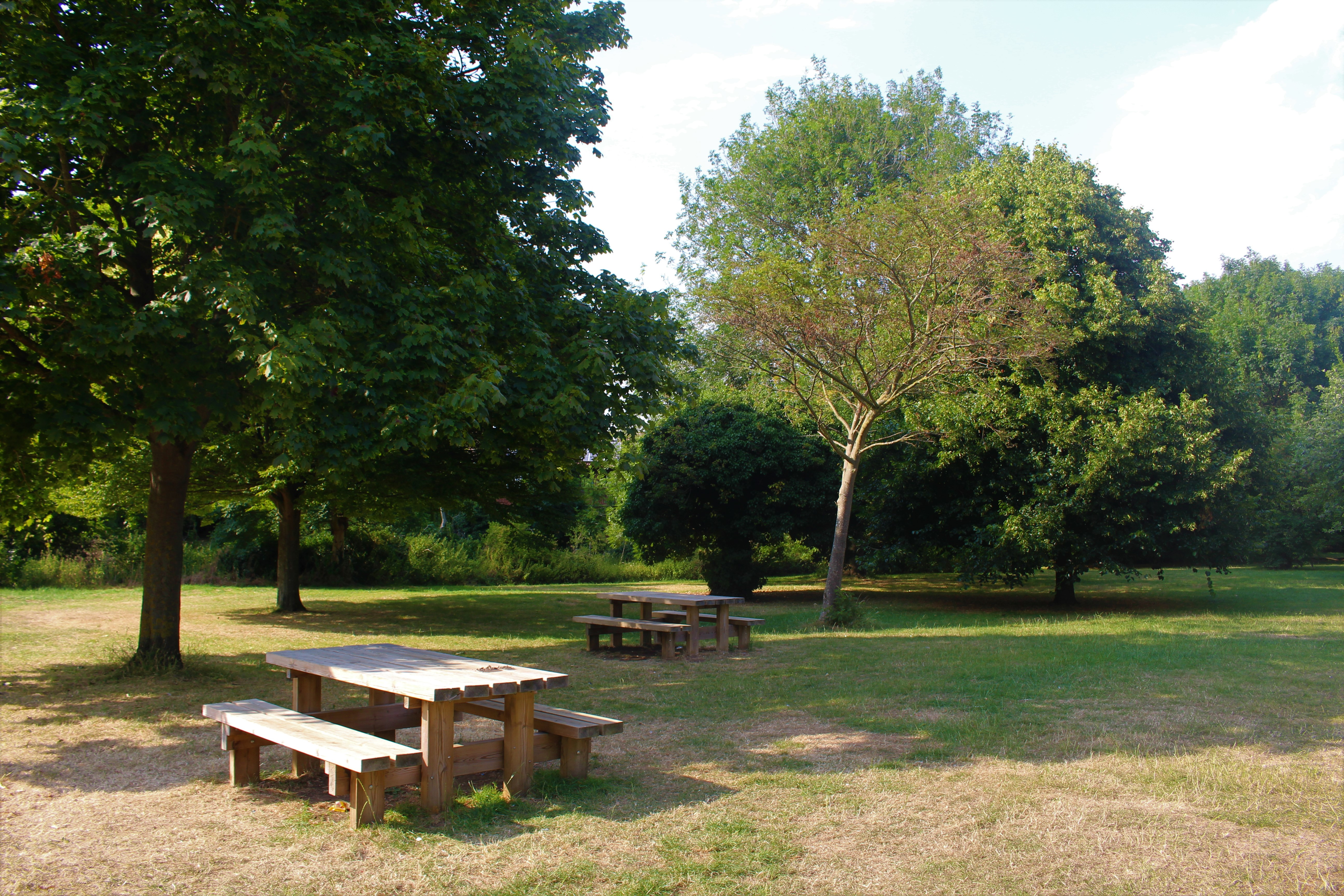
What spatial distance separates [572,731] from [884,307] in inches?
443

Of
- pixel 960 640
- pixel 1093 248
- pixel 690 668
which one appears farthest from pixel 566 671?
pixel 1093 248

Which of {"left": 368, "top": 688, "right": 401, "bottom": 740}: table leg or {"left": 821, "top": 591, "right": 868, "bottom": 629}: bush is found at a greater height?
{"left": 368, "top": 688, "right": 401, "bottom": 740}: table leg

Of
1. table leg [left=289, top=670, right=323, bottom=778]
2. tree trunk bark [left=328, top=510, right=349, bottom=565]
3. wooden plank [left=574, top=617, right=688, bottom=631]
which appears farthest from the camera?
tree trunk bark [left=328, top=510, right=349, bottom=565]

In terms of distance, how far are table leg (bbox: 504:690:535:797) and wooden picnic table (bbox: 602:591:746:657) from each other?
245 inches

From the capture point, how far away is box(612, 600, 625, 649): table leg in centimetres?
1188

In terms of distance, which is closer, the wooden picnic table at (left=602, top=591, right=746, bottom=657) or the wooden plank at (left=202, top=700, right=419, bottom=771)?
the wooden plank at (left=202, top=700, right=419, bottom=771)

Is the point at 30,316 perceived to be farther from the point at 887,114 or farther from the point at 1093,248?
the point at 887,114

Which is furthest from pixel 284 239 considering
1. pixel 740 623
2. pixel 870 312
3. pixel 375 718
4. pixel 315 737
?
pixel 870 312

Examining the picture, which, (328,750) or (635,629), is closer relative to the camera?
(328,750)

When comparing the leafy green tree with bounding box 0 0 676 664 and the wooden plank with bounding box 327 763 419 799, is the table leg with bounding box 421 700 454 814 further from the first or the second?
the leafy green tree with bounding box 0 0 676 664

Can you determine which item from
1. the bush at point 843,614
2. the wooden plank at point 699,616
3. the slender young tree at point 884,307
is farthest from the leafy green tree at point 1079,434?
the wooden plank at point 699,616

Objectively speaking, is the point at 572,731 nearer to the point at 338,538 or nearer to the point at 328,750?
the point at 328,750

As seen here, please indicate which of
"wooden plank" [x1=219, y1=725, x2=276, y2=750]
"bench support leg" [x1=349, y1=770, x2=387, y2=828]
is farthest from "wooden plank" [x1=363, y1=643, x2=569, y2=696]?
"wooden plank" [x1=219, y1=725, x2=276, y2=750]

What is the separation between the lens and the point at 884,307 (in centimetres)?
1460
